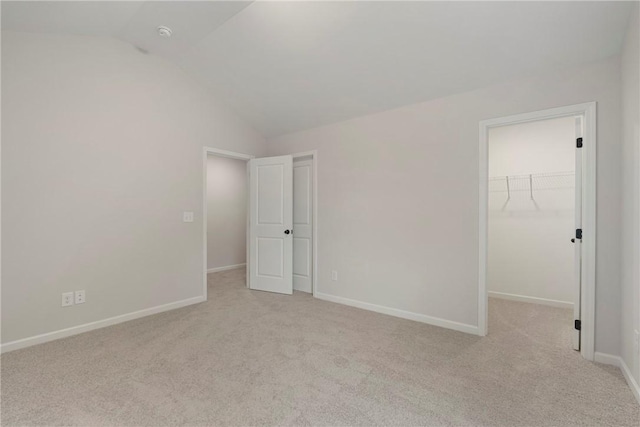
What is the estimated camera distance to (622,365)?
6.82 ft

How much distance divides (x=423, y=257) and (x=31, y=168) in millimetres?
3806

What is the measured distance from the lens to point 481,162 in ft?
9.06

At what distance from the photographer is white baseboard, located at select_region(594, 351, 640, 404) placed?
1.81 metres

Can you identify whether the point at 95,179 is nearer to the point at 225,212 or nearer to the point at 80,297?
the point at 80,297

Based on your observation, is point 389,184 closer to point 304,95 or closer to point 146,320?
point 304,95

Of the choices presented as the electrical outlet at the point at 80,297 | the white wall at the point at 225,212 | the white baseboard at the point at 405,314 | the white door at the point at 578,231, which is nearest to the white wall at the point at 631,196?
the white door at the point at 578,231

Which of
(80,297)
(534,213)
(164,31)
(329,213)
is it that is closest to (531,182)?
(534,213)

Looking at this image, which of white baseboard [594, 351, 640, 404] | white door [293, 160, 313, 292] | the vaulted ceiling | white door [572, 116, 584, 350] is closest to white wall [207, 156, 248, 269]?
white door [293, 160, 313, 292]

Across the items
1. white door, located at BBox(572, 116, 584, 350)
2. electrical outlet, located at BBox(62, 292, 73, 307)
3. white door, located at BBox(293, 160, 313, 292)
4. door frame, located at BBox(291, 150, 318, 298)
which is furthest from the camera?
white door, located at BBox(293, 160, 313, 292)

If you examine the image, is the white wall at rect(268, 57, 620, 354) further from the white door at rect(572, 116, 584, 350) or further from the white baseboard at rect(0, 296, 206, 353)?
the white baseboard at rect(0, 296, 206, 353)

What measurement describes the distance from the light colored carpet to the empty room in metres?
0.02

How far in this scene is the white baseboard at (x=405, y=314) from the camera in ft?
9.30

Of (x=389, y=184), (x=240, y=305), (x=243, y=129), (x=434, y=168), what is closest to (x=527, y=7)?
(x=434, y=168)

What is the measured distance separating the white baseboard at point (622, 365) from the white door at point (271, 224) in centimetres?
321
